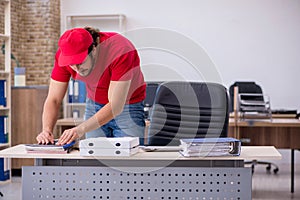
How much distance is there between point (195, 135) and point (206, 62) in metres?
4.22

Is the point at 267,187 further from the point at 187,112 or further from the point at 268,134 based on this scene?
the point at 187,112

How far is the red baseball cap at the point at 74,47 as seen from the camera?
2705mm

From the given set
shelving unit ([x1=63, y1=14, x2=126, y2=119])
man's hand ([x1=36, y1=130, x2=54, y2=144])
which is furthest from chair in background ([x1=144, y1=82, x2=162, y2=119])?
man's hand ([x1=36, y1=130, x2=54, y2=144])

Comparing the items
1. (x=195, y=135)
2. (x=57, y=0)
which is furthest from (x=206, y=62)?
(x=195, y=135)

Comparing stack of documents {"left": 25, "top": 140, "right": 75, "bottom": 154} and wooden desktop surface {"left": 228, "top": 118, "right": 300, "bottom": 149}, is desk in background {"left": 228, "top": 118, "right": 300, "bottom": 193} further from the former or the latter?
stack of documents {"left": 25, "top": 140, "right": 75, "bottom": 154}

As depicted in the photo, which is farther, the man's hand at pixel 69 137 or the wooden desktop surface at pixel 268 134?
the wooden desktop surface at pixel 268 134

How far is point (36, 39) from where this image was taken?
7.33m

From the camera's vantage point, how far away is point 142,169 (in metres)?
2.63

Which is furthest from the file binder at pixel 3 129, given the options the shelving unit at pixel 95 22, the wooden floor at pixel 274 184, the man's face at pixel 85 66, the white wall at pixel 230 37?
the man's face at pixel 85 66

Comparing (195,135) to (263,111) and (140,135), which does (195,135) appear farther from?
(263,111)

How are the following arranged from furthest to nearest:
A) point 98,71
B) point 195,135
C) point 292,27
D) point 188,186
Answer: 1. point 292,27
2. point 195,135
3. point 98,71
4. point 188,186

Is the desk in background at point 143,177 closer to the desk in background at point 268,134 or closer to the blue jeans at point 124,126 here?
the blue jeans at point 124,126

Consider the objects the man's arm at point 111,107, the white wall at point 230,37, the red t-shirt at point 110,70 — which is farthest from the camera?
the white wall at point 230,37

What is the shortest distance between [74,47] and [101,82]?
→ 416 millimetres
